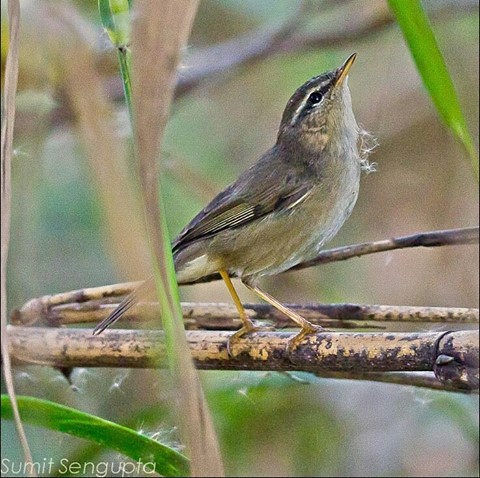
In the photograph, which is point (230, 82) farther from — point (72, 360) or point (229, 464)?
point (72, 360)

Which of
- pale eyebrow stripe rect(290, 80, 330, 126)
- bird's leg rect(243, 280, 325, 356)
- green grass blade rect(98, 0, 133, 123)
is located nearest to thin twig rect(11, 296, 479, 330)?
bird's leg rect(243, 280, 325, 356)

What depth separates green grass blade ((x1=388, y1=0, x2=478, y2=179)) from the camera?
1.64 meters

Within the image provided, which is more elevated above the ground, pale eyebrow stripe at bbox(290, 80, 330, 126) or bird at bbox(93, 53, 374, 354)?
pale eyebrow stripe at bbox(290, 80, 330, 126)

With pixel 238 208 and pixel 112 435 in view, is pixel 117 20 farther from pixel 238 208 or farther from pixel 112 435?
pixel 238 208

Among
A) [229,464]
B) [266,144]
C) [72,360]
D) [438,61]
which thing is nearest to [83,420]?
[72,360]

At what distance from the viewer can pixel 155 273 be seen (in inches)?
57.3

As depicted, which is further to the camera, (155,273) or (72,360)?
(72,360)

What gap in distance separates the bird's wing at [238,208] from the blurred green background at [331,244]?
352 millimetres

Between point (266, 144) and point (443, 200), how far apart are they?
4.51 feet

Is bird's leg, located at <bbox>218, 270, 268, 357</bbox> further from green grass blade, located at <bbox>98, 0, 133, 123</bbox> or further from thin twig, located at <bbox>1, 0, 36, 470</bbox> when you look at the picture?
green grass blade, located at <bbox>98, 0, 133, 123</bbox>

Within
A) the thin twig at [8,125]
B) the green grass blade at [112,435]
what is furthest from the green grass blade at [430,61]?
the green grass blade at [112,435]

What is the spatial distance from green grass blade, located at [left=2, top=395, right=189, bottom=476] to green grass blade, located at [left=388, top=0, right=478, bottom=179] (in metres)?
1.02

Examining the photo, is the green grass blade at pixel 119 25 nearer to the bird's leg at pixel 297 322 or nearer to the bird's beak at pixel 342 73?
the bird's leg at pixel 297 322

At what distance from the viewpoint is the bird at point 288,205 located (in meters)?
3.33
